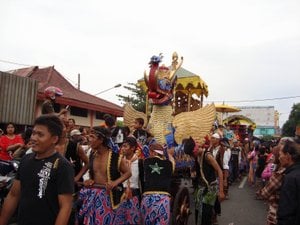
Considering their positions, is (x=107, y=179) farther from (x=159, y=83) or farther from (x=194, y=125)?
(x=159, y=83)

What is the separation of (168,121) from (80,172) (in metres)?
3.00

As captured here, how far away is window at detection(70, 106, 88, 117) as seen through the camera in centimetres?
1941

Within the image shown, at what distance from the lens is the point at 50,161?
105 inches

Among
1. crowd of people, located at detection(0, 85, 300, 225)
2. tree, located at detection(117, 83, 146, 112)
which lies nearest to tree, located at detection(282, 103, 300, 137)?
tree, located at detection(117, 83, 146, 112)

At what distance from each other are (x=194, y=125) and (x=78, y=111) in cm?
1383

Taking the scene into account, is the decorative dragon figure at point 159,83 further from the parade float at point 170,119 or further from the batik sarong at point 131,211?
the batik sarong at point 131,211

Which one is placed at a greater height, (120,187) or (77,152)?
(77,152)

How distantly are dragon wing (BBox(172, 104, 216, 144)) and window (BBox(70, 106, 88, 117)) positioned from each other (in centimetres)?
1307

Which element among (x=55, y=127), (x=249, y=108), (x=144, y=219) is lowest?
(x=144, y=219)

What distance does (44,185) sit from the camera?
8.57ft

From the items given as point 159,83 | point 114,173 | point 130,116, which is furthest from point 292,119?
point 114,173

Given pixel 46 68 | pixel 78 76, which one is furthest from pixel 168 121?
pixel 78 76

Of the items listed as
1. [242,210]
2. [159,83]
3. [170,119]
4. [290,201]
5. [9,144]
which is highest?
[159,83]

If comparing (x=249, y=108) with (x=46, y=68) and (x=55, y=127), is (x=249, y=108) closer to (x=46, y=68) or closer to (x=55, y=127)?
(x=46, y=68)
